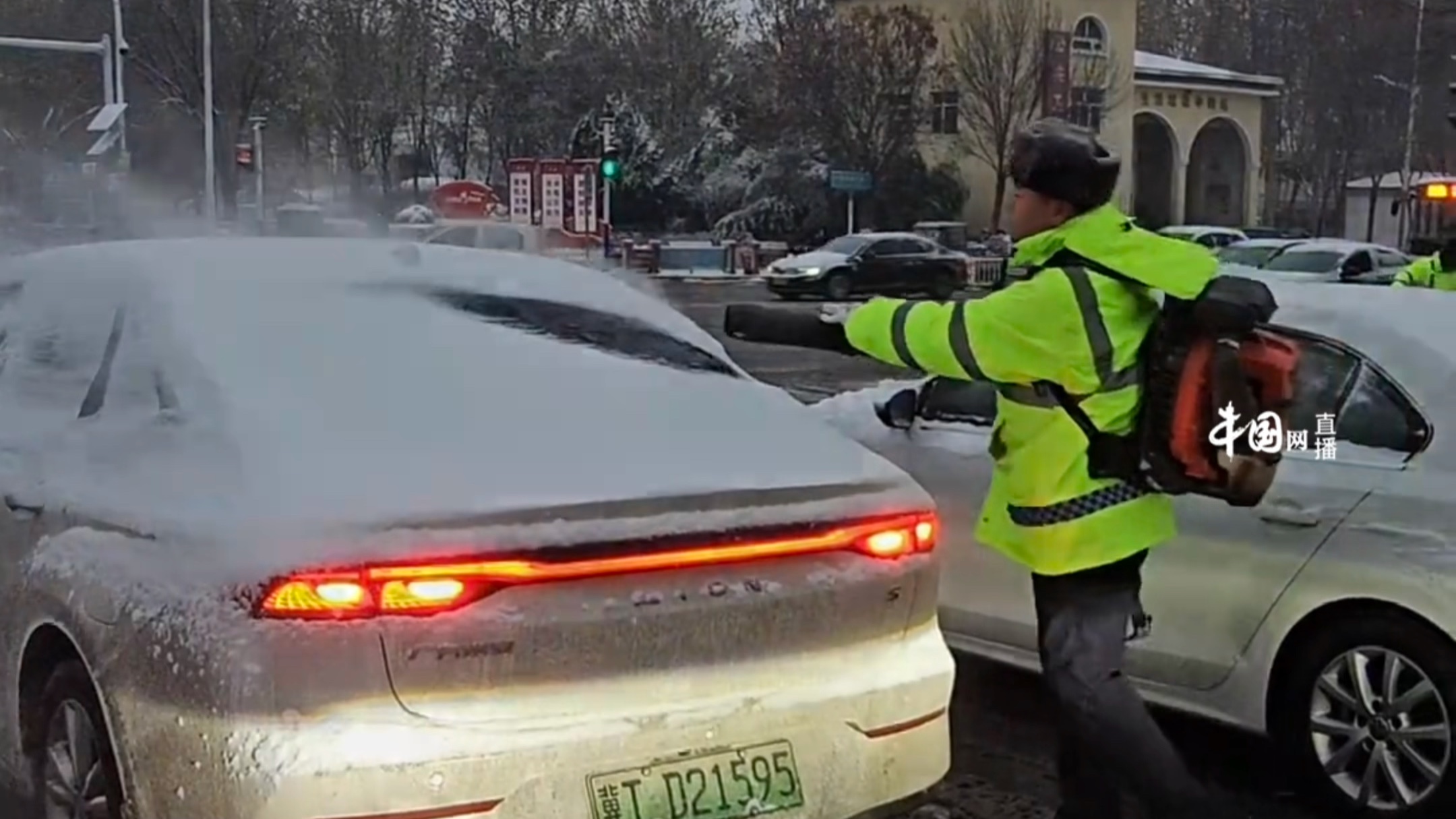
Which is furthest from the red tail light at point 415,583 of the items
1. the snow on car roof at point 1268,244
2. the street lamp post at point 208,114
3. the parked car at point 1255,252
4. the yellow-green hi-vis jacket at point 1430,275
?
the street lamp post at point 208,114

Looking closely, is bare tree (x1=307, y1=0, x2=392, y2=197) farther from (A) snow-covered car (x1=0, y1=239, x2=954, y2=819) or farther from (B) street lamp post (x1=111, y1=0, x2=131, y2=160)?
(A) snow-covered car (x1=0, y1=239, x2=954, y2=819)

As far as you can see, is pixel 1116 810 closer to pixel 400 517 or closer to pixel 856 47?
pixel 400 517

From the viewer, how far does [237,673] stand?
9.81 feet

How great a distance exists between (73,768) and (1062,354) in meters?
2.21

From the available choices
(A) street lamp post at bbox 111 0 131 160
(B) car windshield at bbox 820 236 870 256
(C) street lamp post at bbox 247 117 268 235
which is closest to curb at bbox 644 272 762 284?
(B) car windshield at bbox 820 236 870 256

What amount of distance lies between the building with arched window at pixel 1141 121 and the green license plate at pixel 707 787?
1700 inches

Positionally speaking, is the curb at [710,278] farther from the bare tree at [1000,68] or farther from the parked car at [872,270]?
the bare tree at [1000,68]

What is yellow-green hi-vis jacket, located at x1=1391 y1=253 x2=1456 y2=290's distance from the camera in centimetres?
836

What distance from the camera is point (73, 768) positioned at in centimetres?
354

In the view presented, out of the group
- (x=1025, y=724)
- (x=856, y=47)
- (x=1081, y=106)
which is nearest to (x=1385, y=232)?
(x=1081, y=106)

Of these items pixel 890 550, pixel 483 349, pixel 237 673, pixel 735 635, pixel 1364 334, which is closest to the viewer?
pixel 237 673

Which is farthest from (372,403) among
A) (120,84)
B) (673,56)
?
(673,56)

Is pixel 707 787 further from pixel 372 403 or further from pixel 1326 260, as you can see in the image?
pixel 1326 260

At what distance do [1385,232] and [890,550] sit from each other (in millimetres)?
58117
